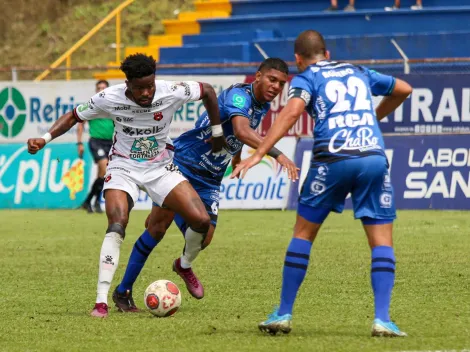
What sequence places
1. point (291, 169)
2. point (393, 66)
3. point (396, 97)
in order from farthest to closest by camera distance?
point (393, 66)
point (291, 169)
point (396, 97)

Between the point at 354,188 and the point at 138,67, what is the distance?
2172mm

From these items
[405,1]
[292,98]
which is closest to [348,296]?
[292,98]

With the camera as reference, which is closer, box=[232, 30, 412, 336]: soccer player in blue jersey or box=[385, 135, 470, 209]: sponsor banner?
box=[232, 30, 412, 336]: soccer player in blue jersey

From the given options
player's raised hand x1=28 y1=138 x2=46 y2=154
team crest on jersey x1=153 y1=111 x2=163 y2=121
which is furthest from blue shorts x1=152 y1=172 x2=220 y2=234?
player's raised hand x1=28 y1=138 x2=46 y2=154

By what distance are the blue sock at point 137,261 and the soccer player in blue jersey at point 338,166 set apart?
208cm

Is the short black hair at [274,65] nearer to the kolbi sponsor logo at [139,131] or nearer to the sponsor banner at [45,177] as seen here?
the kolbi sponsor logo at [139,131]

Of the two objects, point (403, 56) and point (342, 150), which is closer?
point (342, 150)

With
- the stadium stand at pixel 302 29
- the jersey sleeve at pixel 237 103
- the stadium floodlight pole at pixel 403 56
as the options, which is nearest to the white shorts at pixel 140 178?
the jersey sleeve at pixel 237 103

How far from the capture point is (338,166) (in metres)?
7.11

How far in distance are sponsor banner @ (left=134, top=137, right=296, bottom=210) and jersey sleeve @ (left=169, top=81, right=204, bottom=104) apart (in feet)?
34.6

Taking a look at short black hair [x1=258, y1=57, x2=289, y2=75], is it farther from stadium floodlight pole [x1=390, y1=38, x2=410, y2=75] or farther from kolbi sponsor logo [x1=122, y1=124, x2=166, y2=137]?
stadium floodlight pole [x1=390, y1=38, x2=410, y2=75]

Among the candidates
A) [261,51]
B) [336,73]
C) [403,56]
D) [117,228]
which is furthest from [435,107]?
[336,73]

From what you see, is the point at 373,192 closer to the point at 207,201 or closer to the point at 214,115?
the point at 214,115

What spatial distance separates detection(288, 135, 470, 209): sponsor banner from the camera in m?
18.6
